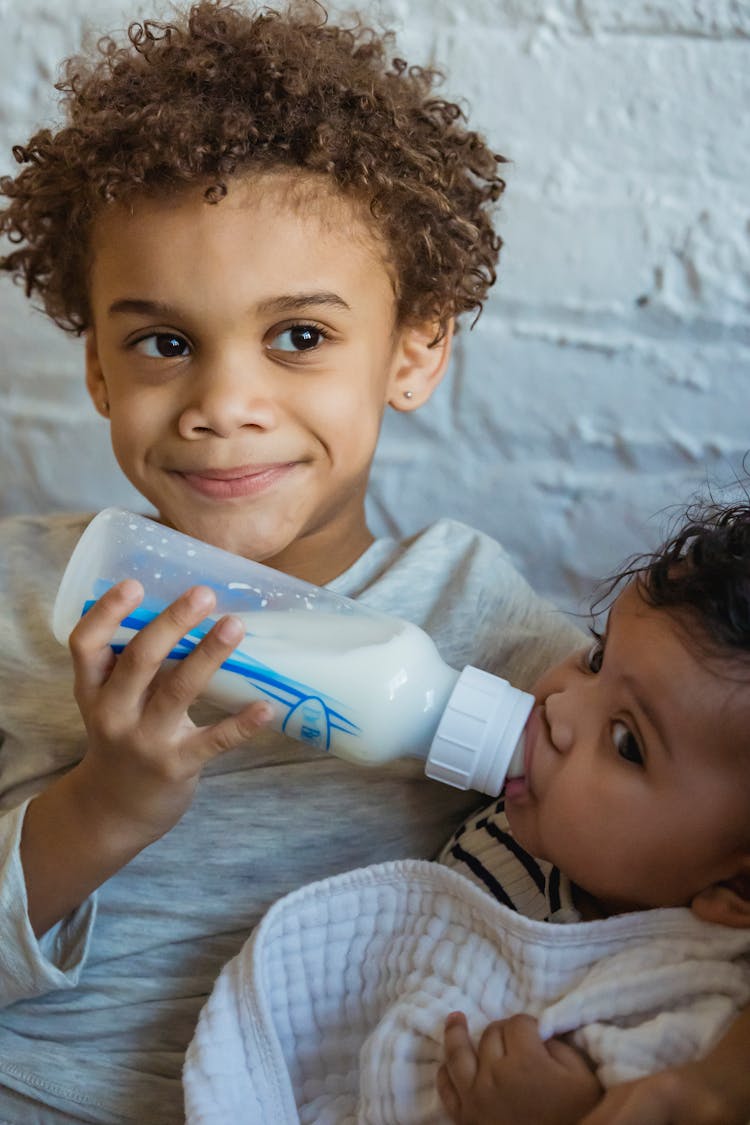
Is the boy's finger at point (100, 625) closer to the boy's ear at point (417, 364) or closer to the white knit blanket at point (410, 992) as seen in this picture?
the white knit blanket at point (410, 992)

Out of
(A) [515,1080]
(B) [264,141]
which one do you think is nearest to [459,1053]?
(A) [515,1080]

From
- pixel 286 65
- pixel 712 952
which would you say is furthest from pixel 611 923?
pixel 286 65

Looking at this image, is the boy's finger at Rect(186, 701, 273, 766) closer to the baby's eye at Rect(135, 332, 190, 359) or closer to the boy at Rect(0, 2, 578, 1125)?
the boy at Rect(0, 2, 578, 1125)

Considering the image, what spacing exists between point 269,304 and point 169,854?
1.38 ft

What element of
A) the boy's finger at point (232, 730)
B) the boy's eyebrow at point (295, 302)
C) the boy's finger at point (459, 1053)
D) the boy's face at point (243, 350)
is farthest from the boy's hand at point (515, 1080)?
the boy's eyebrow at point (295, 302)

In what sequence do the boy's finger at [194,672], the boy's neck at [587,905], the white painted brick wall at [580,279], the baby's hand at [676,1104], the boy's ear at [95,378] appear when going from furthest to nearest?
the white painted brick wall at [580,279] < the boy's ear at [95,378] < the boy's neck at [587,905] < the boy's finger at [194,672] < the baby's hand at [676,1104]

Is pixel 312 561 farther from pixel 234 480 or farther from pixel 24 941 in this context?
pixel 24 941

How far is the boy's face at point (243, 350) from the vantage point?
88 cm

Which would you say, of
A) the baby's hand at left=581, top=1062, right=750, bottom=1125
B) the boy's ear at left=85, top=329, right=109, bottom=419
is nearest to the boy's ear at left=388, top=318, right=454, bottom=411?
the boy's ear at left=85, top=329, right=109, bottom=419

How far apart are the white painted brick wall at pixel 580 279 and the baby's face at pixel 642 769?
0.48m

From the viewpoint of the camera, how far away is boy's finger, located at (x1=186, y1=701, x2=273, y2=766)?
2.45ft

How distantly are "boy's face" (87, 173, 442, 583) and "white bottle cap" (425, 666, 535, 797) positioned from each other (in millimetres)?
250

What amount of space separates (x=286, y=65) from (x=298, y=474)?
0.31 metres

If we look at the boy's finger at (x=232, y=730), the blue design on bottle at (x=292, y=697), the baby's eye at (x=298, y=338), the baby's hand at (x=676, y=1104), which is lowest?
the baby's hand at (x=676, y=1104)
